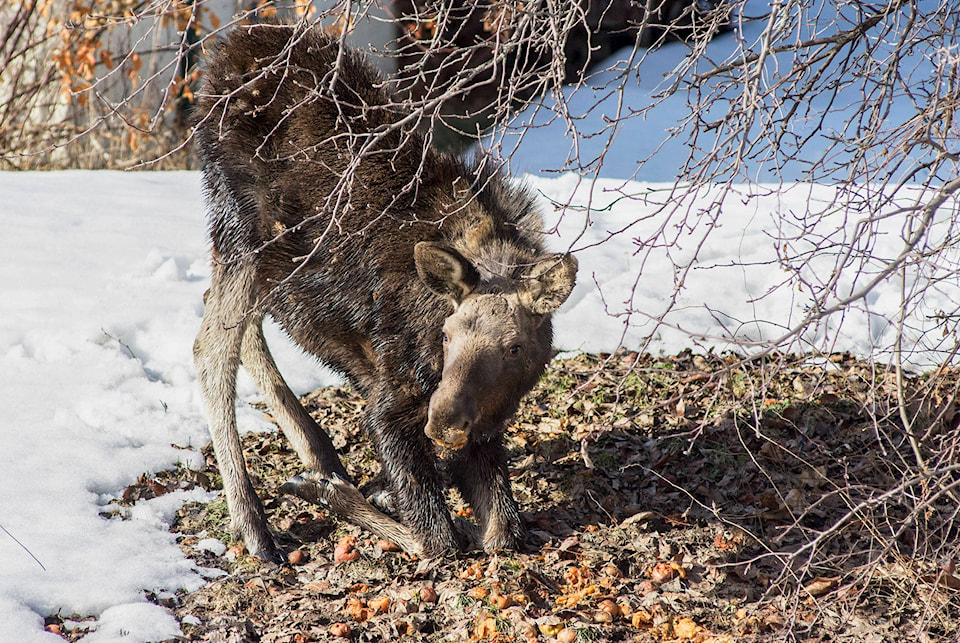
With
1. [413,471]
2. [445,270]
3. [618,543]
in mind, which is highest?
[445,270]

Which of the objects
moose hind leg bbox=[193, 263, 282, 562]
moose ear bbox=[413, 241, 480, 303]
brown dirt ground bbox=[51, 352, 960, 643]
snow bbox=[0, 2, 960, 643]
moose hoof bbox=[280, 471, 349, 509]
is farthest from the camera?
moose hoof bbox=[280, 471, 349, 509]

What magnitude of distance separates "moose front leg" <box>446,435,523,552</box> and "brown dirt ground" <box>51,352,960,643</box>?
5.1 inches

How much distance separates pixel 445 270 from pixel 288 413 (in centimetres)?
179

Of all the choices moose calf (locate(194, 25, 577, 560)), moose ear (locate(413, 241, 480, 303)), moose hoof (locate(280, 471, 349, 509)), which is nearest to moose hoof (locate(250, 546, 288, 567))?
moose calf (locate(194, 25, 577, 560))

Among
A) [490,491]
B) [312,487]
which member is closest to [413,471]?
[490,491]

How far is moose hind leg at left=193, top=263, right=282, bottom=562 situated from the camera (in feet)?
16.5

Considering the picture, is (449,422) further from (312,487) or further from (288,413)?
(288,413)

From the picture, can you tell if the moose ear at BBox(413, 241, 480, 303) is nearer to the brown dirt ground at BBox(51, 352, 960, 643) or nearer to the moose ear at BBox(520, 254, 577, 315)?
the moose ear at BBox(520, 254, 577, 315)

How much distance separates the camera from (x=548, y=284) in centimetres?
441

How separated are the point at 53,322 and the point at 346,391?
222 centimetres

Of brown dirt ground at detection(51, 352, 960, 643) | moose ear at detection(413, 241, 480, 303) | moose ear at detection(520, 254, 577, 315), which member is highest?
moose ear at detection(413, 241, 480, 303)

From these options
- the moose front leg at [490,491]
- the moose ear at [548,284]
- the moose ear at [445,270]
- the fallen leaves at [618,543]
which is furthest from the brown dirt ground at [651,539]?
the moose ear at [445,270]

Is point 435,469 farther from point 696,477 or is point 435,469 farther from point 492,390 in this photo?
point 696,477

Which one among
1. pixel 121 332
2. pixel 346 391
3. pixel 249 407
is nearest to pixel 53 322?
pixel 121 332
